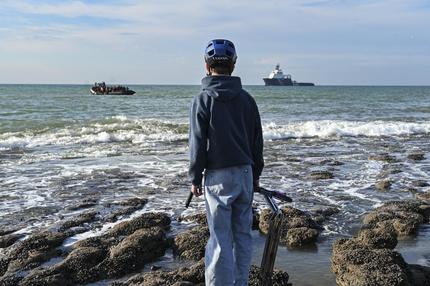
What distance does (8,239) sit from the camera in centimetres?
673

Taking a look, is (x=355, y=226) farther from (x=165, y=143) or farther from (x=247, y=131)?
(x=165, y=143)

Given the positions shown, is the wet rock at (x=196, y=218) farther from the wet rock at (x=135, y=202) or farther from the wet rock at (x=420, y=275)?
the wet rock at (x=420, y=275)

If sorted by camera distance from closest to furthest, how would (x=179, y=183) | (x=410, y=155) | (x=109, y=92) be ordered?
(x=179, y=183), (x=410, y=155), (x=109, y=92)

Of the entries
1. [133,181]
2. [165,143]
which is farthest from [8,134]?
[133,181]

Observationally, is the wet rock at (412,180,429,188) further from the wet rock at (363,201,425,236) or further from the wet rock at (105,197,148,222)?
the wet rock at (105,197,148,222)

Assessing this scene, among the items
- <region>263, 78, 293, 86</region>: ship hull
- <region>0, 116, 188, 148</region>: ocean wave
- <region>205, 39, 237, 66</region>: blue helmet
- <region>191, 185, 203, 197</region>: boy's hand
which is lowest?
<region>0, 116, 188, 148</region>: ocean wave

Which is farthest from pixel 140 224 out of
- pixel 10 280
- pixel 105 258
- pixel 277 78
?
pixel 277 78

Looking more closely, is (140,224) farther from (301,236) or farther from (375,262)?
(375,262)

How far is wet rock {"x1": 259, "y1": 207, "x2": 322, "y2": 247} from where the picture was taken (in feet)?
21.4

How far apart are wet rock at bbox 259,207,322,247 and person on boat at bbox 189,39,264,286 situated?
7.62 feet

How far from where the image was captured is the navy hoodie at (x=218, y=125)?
3.72 m

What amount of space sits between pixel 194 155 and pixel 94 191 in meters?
6.71

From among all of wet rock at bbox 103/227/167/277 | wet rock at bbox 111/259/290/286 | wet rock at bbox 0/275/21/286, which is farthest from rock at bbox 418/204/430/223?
wet rock at bbox 0/275/21/286

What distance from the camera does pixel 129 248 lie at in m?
5.97
